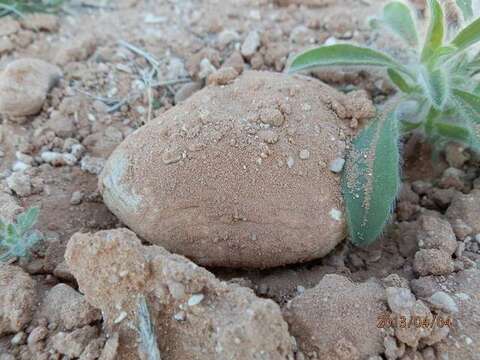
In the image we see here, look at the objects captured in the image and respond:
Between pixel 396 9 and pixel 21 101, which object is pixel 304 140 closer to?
pixel 396 9

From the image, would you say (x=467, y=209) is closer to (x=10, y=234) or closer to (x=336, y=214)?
(x=336, y=214)

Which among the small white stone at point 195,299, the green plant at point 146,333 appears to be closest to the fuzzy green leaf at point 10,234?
the green plant at point 146,333

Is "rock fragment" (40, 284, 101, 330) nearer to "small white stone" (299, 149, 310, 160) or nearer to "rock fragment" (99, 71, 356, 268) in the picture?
"rock fragment" (99, 71, 356, 268)

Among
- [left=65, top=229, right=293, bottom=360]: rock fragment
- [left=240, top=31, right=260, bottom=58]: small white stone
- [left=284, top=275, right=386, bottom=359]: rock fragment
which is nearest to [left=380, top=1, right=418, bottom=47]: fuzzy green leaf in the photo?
[left=240, top=31, right=260, bottom=58]: small white stone

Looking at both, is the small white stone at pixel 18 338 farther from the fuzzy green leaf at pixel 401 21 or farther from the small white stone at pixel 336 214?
the fuzzy green leaf at pixel 401 21

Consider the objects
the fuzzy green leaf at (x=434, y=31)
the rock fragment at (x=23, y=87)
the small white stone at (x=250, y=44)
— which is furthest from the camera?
the small white stone at (x=250, y=44)

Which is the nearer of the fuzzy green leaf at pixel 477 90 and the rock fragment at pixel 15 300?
the rock fragment at pixel 15 300

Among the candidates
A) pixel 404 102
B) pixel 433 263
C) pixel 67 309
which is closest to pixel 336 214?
pixel 433 263
